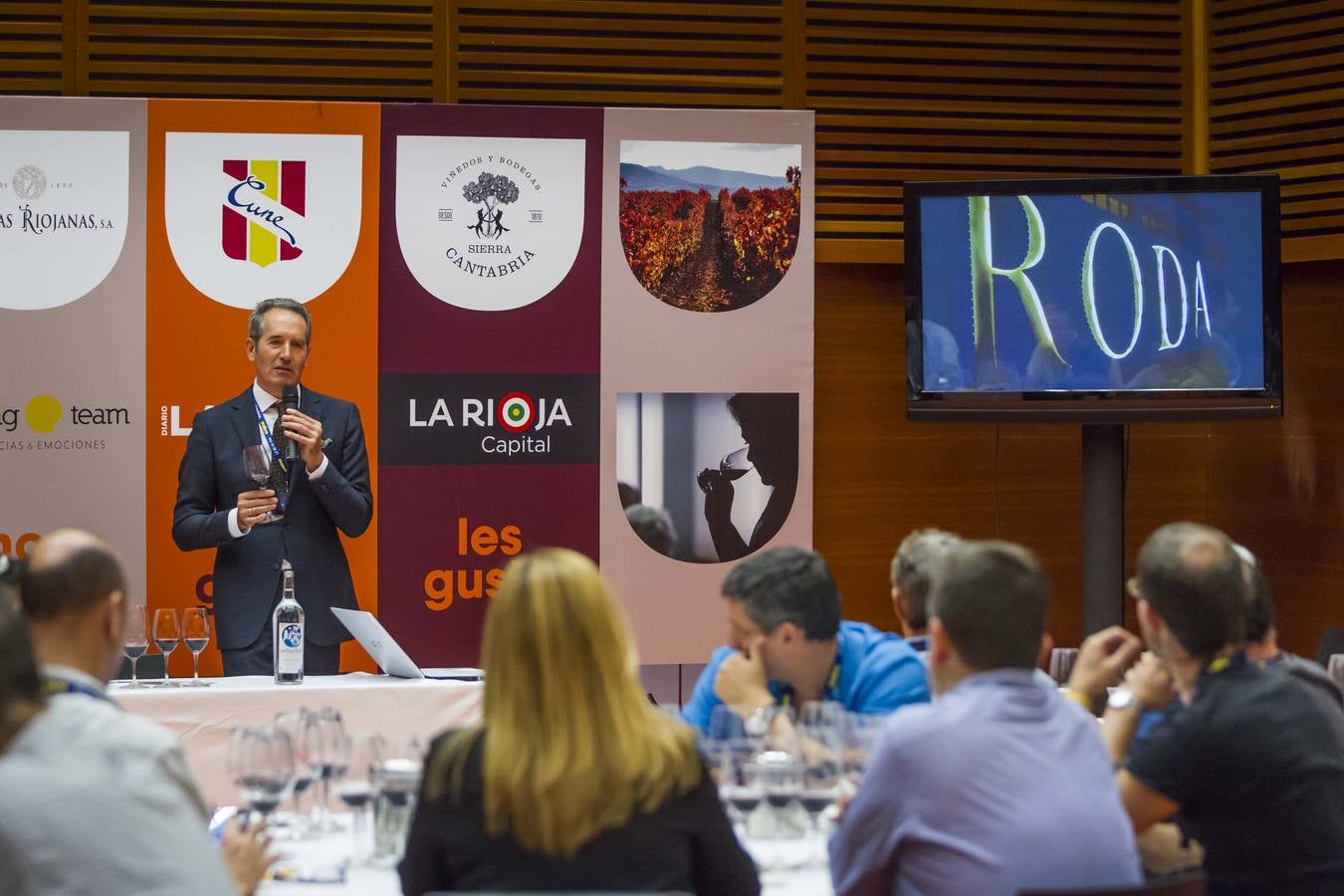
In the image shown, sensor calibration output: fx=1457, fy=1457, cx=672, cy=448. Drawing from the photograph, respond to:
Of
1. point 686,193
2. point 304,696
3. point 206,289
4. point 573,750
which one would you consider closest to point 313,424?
point 206,289

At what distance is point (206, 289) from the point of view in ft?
18.0

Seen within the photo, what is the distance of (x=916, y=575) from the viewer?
3158mm

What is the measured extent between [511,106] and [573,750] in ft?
13.3

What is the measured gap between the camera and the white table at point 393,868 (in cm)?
235

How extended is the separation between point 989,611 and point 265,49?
486 centimetres

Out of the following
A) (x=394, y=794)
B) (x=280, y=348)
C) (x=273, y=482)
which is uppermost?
(x=280, y=348)

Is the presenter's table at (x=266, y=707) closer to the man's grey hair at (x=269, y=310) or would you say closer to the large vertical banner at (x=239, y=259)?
the large vertical banner at (x=239, y=259)

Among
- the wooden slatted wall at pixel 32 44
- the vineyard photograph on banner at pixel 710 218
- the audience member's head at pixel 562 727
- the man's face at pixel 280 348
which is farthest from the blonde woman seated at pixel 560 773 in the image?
the wooden slatted wall at pixel 32 44

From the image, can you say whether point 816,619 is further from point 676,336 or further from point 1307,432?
point 1307,432

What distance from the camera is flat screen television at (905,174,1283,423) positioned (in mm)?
5469

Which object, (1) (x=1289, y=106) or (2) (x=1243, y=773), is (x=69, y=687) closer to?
(2) (x=1243, y=773)

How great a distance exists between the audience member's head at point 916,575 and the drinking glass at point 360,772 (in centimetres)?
121

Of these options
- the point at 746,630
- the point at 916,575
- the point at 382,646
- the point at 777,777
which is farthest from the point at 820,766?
the point at 382,646

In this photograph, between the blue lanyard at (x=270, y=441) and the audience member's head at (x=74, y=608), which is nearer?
the audience member's head at (x=74, y=608)
